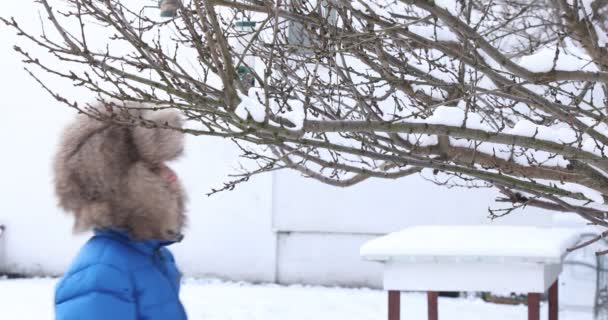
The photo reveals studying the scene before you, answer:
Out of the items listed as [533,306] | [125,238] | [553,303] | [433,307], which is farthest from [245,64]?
[553,303]

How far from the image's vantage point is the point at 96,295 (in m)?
2.78

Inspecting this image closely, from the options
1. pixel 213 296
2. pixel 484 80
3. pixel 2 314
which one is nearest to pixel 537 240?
pixel 484 80

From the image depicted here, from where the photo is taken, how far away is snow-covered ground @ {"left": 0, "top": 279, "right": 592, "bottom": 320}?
8.76 metres

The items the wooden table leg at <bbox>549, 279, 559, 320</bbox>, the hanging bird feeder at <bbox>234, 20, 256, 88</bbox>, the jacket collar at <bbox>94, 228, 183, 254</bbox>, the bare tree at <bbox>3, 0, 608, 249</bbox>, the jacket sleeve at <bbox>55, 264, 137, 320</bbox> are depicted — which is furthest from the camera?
the wooden table leg at <bbox>549, 279, 559, 320</bbox>

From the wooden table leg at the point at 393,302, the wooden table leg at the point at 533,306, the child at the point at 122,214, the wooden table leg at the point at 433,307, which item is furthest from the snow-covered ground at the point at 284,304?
the child at the point at 122,214

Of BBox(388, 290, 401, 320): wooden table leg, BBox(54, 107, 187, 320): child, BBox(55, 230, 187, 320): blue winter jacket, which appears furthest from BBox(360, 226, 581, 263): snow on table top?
BBox(55, 230, 187, 320): blue winter jacket

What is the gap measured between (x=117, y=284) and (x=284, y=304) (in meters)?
6.57

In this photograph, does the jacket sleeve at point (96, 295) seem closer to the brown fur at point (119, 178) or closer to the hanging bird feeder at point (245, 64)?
the brown fur at point (119, 178)

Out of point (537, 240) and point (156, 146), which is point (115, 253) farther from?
point (537, 240)

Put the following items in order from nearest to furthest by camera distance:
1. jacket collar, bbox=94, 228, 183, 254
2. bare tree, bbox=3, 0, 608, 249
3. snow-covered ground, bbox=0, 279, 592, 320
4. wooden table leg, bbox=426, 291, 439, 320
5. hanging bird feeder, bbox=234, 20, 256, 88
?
bare tree, bbox=3, 0, 608, 249 < jacket collar, bbox=94, 228, 183, 254 < hanging bird feeder, bbox=234, 20, 256, 88 < wooden table leg, bbox=426, 291, 439, 320 < snow-covered ground, bbox=0, 279, 592, 320

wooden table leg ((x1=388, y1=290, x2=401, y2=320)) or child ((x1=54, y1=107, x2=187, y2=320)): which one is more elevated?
child ((x1=54, y1=107, x2=187, y2=320))

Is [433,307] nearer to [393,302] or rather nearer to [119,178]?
[393,302]

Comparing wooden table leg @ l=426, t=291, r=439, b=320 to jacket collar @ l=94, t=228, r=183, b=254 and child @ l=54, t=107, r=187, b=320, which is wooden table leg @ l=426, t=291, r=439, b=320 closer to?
child @ l=54, t=107, r=187, b=320

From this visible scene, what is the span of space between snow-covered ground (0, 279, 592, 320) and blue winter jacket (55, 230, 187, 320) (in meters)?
5.79
